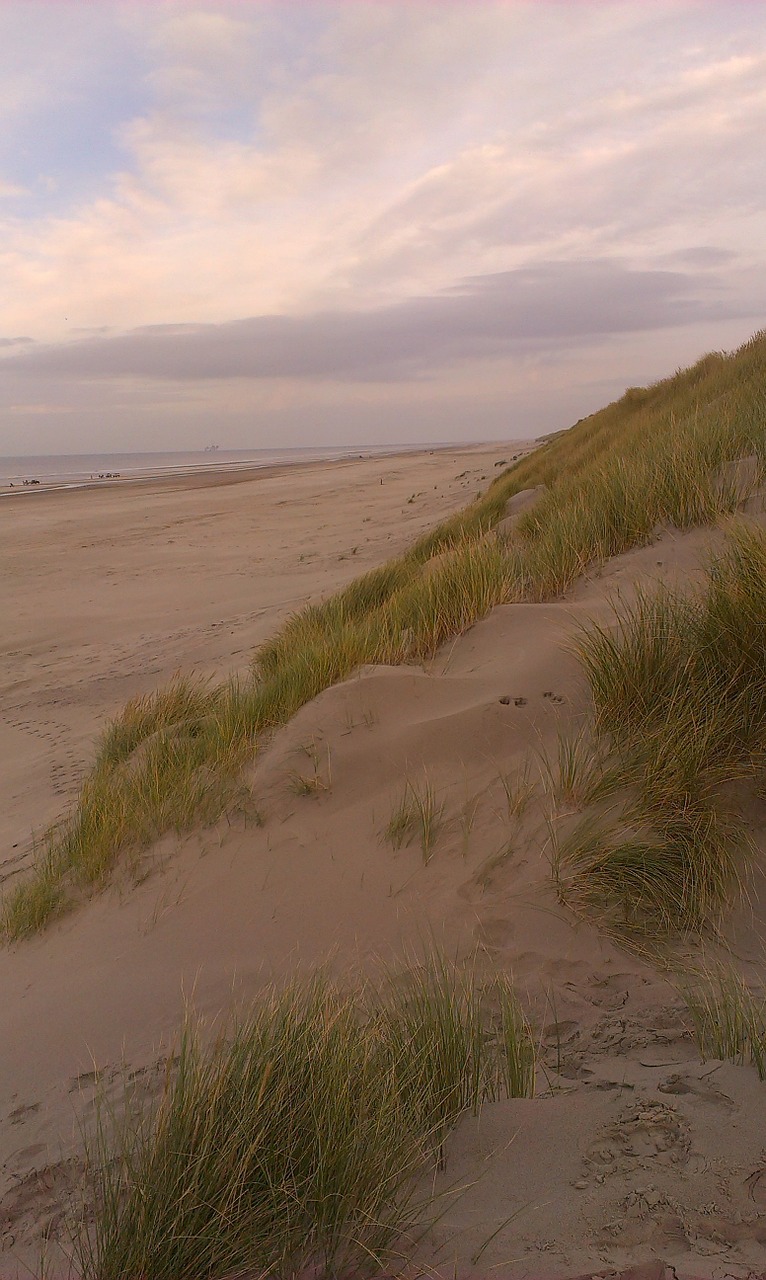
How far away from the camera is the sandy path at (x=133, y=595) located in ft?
18.4

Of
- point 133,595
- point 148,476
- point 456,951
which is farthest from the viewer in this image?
point 148,476

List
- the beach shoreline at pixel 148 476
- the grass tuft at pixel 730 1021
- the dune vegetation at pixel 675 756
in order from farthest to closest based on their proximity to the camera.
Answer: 1. the beach shoreline at pixel 148 476
2. the dune vegetation at pixel 675 756
3. the grass tuft at pixel 730 1021

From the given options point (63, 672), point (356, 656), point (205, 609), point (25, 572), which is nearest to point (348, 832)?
point (356, 656)

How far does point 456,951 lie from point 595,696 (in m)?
1.12

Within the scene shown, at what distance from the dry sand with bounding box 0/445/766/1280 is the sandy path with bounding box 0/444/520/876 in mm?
199

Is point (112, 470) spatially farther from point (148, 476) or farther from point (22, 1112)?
point (22, 1112)

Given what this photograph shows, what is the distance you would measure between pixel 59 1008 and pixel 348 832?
1110mm

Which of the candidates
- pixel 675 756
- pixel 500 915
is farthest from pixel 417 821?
pixel 675 756

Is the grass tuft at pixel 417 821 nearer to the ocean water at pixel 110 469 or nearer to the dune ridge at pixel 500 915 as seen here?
the dune ridge at pixel 500 915

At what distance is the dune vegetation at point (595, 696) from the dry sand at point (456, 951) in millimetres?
161

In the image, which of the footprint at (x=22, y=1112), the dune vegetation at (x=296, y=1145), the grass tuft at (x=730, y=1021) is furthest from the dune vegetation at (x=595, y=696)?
the footprint at (x=22, y=1112)

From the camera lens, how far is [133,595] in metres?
10.5

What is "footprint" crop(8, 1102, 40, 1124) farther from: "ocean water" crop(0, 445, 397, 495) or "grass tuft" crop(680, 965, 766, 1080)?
"ocean water" crop(0, 445, 397, 495)

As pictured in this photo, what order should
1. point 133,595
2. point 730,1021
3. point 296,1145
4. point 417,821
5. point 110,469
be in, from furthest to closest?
point 110,469, point 133,595, point 417,821, point 730,1021, point 296,1145
